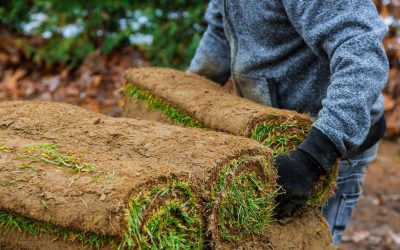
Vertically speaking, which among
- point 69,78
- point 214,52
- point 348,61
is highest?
point 348,61

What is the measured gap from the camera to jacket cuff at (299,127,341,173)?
2035mm

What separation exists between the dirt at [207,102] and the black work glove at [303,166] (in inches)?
6.5

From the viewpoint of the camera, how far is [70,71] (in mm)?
7449

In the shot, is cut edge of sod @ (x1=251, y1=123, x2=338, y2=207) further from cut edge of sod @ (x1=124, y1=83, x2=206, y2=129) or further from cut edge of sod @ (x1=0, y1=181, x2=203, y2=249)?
cut edge of sod @ (x1=0, y1=181, x2=203, y2=249)

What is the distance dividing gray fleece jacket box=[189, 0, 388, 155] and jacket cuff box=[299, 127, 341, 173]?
2 cm

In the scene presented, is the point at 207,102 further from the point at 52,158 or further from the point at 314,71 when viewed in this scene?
the point at 52,158

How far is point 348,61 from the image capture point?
2.04 metres

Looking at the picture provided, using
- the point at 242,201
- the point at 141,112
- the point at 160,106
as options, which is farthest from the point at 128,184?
the point at 141,112

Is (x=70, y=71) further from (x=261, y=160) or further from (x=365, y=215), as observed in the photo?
(x=261, y=160)

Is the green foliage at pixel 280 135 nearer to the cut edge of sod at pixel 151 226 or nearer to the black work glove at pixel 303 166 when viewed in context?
the black work glove at pixel 303 166

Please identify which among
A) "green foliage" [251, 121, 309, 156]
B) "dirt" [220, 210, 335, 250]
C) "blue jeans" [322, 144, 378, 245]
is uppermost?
"green foliage" [251, 121, 309, 156]

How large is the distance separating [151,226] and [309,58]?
1.13 metres

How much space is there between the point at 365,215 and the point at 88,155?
351 cm

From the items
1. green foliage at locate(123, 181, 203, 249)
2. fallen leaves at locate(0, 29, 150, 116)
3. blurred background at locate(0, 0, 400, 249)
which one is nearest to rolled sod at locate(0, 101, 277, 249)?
green foliage at locate(123, 181, 203, 249)
